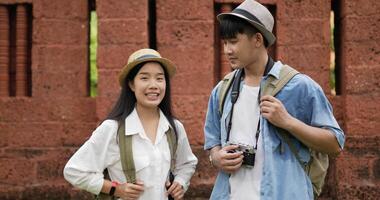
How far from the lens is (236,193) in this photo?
3.37 m

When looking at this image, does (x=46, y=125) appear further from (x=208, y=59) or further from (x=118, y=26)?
(x=208, y=59)

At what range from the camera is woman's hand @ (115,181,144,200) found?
3.66 meters

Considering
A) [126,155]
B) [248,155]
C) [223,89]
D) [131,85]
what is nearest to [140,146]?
[126,155]

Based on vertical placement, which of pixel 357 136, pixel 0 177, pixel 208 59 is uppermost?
pixel 208 59

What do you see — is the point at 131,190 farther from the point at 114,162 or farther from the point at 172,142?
the point at 172,142

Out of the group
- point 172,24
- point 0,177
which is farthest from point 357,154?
point 0,177

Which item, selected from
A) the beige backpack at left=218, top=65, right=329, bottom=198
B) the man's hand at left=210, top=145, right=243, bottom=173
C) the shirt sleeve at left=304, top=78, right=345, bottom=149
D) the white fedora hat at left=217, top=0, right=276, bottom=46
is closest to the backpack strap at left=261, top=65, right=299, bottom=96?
the beige backpack at left=218, top=65, right=329, bottom=198

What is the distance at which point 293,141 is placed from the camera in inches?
132

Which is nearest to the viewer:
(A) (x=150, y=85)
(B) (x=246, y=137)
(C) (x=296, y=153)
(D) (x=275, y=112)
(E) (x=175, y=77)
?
(D) (x=275, y=112)

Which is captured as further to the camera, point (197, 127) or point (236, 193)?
point (197, 127)

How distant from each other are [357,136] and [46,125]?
298 cm

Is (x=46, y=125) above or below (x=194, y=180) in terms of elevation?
above

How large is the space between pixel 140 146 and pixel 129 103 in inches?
13.8

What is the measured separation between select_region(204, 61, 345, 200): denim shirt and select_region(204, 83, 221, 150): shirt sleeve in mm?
217
